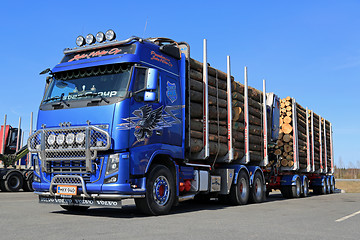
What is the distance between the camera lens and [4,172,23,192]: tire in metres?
20.4

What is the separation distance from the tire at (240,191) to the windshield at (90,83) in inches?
215

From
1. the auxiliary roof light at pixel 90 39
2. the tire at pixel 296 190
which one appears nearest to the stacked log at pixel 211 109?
the auxiliary roof light at pixel 90 39

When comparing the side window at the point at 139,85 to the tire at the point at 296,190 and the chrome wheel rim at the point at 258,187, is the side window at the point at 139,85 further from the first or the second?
the tire at the point at 296,190

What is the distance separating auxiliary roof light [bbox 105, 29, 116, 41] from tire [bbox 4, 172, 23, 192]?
1399cm

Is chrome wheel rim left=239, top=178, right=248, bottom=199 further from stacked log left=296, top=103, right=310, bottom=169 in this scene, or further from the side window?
stacked log left=296, top=103, right=310, bottom=169

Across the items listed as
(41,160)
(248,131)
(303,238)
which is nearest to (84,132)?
(41,160)

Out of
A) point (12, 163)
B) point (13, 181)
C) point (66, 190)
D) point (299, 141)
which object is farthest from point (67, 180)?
point (12, 163)

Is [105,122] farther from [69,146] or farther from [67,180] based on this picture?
[67,180]

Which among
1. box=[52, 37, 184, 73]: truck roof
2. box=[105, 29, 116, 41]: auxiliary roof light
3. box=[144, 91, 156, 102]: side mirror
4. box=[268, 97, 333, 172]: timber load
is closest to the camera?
box=[144, 91, 156, 102]: side mirror

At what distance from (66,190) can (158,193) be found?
188 centimetres

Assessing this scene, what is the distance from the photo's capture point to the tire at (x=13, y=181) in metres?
20.4

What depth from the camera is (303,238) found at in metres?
5.81

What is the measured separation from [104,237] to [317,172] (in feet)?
58.6

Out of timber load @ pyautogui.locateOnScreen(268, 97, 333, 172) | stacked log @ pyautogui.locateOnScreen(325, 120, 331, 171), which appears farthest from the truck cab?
stacked log @ pyautogui.locateOnScreen(325, 120, 331, 171)
